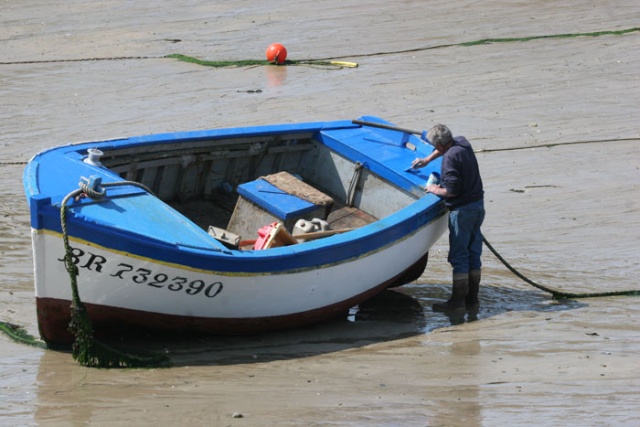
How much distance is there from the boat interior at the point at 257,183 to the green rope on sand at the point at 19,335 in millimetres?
1577

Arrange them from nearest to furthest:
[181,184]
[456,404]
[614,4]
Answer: [456,404] < [181,184] < [614,4]

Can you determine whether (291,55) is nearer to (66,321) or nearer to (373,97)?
(373,97)

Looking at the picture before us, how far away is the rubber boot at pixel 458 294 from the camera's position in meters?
8.54

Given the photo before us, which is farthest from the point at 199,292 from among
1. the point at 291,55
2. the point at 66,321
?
the point at 291,55

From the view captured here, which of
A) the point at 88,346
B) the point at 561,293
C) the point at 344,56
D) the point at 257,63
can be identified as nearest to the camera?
the point at 88,346

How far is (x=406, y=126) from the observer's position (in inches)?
493

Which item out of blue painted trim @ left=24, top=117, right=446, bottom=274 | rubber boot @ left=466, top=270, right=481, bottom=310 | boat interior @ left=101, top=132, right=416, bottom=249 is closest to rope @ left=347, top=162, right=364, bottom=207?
boat interior @ left=101, top=132, right=416, bottom=249

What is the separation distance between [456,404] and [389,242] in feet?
5.90

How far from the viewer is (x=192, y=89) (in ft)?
46.3

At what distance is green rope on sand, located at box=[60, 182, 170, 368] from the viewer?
6715mm

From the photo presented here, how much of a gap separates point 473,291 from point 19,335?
3.79 metres

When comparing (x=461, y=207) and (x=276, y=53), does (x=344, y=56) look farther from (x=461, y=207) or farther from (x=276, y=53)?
(x=461, y=207)

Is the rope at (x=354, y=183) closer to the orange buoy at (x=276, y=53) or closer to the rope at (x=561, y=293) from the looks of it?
the rope at (x=561, y=293)

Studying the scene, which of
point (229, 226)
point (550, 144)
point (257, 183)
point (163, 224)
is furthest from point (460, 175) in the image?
point (550, 144)
